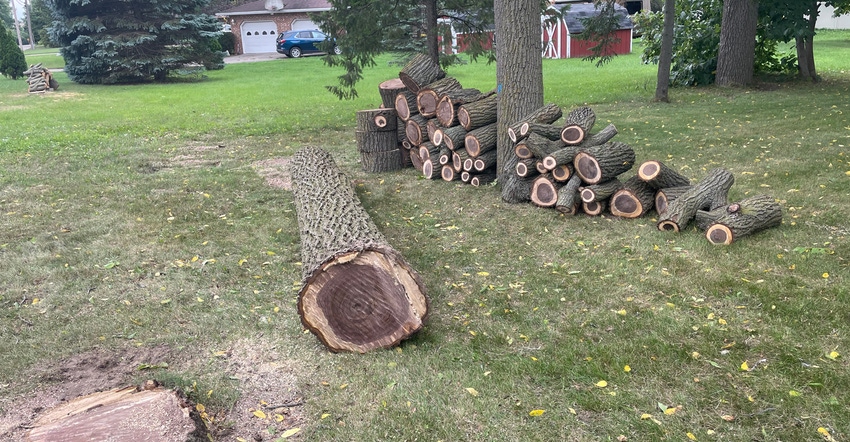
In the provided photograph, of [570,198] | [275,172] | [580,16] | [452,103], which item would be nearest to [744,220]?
[570,198]

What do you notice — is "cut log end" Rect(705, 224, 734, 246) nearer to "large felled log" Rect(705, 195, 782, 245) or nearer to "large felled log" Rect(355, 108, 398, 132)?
"large felled log" Rect(705, 195, 782, 245)

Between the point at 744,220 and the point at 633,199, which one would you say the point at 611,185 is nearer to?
the point at 633,199

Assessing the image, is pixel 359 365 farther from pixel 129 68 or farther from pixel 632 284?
pixel 129 68

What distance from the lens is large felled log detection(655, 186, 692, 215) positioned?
6191mm

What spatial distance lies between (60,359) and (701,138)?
30.4 ft

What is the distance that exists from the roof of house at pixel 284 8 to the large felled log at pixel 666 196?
35583 mm

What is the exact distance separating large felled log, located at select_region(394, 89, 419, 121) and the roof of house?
3211 centimetres

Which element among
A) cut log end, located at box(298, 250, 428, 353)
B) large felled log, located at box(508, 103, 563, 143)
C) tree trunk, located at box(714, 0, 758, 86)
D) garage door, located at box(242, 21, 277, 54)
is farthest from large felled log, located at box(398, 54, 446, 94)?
garage door, located at box(242, 21, 277, 54)

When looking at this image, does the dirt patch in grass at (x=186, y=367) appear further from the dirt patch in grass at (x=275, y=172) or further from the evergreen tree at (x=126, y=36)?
the evergreen tree at (x=126, y=36)

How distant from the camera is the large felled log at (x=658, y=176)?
240 inches

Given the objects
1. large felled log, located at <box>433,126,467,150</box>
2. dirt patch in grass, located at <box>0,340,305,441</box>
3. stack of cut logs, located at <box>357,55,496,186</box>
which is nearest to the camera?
dirt patch in grass, located at <box>0,340,305,441</box>

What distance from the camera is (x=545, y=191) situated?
6.76 metres

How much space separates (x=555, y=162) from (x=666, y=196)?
1153 millimetres

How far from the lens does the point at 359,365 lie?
3840mm
